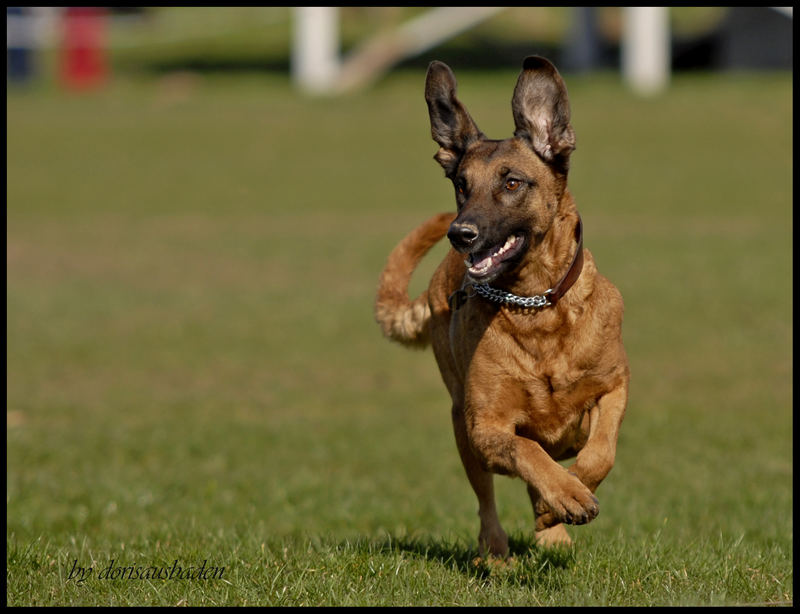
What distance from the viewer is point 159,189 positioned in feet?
106

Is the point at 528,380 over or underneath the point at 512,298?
underneath

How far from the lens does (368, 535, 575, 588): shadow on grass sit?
5957 millimetres

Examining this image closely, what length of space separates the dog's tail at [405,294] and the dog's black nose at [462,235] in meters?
1.77

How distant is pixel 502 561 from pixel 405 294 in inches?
79.1

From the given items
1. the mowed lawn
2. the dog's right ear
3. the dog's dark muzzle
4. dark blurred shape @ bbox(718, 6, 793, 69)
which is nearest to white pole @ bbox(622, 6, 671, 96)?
the mowed lawn

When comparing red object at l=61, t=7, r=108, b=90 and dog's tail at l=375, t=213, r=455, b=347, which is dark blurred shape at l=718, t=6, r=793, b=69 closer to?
red object at l=61, t=7, r=108, b=90

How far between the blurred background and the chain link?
154 centimetres

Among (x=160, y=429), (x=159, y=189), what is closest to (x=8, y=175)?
(x=159, y=189)

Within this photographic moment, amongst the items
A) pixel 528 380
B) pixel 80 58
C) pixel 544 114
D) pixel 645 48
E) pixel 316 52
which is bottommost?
pixel 528 380

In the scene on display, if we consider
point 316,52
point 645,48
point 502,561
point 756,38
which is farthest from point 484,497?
point 756,38

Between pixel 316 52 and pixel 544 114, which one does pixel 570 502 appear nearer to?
pixel 544 114

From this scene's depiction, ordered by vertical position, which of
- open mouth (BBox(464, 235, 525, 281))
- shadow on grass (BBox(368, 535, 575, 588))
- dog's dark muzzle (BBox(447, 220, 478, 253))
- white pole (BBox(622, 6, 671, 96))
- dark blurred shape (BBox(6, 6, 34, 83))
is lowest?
shadow on grass (BBox(368, 535, 575, 588))

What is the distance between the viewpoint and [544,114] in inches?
241

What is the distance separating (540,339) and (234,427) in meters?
7.74
